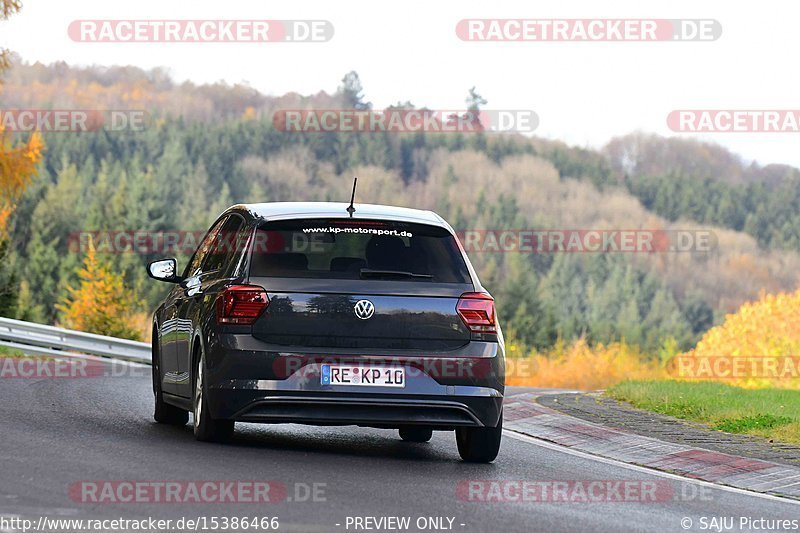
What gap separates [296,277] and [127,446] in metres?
1.72

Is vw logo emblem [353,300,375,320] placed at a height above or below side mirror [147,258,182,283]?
below

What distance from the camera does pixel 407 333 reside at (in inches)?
389

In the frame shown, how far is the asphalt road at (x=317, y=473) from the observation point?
7484 millimetres

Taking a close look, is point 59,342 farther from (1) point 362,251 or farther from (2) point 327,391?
(2) point 327,391

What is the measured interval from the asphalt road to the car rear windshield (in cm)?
134

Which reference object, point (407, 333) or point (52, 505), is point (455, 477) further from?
point (52, 505)

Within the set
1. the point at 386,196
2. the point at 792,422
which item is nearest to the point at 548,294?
the point at 386,196

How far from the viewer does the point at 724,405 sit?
1482 cm

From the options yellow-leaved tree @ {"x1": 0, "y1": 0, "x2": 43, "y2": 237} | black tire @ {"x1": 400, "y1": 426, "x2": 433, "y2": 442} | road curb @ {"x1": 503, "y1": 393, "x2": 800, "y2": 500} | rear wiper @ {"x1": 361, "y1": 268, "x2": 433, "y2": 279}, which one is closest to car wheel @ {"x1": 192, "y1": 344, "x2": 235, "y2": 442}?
rear wiper @ {"x1": 361, "y1": 268, "x2": 433, "y2": 279}

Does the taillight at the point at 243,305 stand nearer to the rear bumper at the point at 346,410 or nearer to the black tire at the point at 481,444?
the rear bumper at the point at 346,410

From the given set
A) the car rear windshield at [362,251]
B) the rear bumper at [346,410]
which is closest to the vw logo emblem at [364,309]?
the car rear windshield at [362,251]

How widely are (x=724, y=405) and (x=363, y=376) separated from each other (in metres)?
6.26

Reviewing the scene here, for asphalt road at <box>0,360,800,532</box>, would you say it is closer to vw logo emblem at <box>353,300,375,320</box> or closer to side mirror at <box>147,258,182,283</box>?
vw logo emblem at <box>353,300,375,320</box>

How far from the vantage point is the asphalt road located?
24.6 feet
